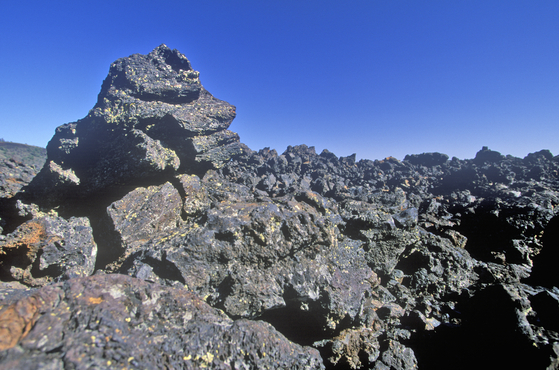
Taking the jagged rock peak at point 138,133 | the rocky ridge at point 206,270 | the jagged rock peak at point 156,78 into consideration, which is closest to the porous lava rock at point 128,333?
the rocky ridge at point 206,270

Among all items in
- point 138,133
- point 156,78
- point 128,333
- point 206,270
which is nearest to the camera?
point 128,333

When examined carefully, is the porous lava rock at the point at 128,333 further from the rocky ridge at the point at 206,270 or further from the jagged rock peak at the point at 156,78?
the jagged rock peak at the point at 156,78

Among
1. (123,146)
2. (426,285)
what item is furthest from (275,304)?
(123,146)

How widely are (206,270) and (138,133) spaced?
4.28 meters

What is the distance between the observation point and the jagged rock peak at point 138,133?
20.0ft

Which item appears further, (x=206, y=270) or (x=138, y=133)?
(x=138, y=133)

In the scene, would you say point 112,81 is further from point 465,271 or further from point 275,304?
point 465,271

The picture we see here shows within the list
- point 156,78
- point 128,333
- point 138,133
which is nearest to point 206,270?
point 128,333

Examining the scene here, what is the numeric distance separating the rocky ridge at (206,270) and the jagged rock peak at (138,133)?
44 millimetres

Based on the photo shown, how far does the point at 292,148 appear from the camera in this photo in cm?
2656

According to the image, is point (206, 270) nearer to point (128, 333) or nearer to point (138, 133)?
point (128, 333)

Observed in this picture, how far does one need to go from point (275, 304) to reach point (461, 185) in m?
23.7

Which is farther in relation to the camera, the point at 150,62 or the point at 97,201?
the point at 150,62

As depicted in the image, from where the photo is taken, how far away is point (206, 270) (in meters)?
4.37
